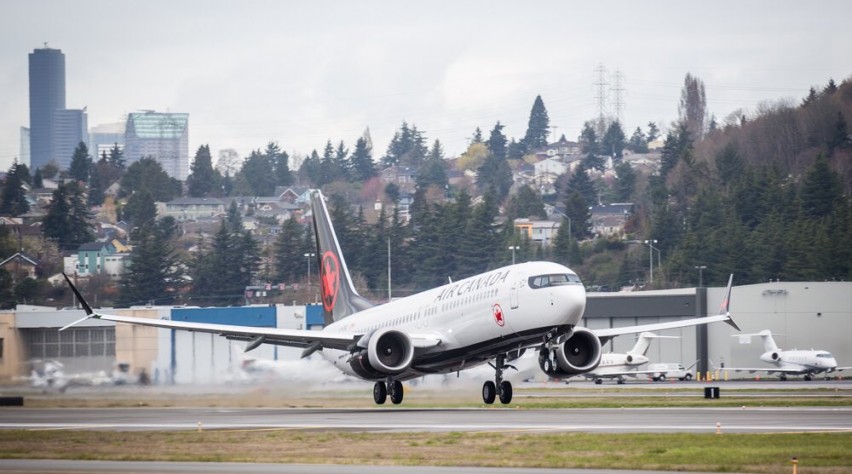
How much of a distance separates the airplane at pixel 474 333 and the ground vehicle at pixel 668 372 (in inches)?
1631

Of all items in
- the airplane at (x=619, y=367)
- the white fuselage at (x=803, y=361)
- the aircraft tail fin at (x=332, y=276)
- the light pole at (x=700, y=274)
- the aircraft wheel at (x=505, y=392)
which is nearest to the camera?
the aircraft wheel at (x=505, y=392)

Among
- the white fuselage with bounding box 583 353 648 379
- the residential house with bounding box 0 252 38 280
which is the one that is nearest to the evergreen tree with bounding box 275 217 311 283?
the residential house with bounding box 0 252 38 280

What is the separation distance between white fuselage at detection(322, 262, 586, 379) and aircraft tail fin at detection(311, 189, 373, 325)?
6905 millimetres

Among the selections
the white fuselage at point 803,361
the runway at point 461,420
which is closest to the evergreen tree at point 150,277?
the white fuselage at point 803,361

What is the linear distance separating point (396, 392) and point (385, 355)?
2.88 metres

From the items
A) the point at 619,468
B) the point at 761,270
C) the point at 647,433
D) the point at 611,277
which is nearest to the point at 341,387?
the point at 647,433

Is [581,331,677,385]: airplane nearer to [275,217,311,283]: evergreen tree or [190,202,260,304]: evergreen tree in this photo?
[190,202,260,304]: evergreen tree

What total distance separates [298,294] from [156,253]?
1818 cm

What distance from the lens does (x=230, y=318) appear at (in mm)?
96625

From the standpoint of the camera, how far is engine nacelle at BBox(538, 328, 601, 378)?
163 ft

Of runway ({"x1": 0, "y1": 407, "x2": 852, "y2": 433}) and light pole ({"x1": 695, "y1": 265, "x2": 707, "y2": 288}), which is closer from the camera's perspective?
runway ({"x1": 0, "y1": 407, "x2": 852, "y2": 433})

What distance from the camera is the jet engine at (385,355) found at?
5028 centimetres

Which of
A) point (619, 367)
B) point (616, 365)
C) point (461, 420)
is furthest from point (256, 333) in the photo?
point (619, 367)

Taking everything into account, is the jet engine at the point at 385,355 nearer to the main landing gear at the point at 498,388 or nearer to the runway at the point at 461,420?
the runway at the point at 461,420
